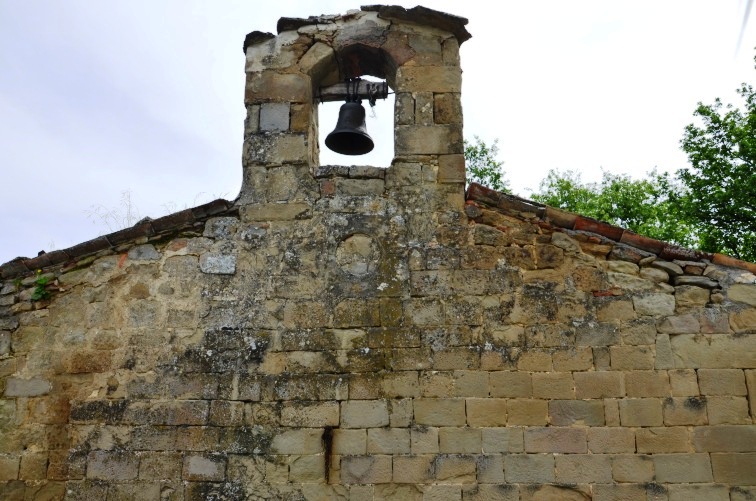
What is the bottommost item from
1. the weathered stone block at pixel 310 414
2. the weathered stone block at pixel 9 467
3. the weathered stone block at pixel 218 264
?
the weathered stone block at pixel 9 467

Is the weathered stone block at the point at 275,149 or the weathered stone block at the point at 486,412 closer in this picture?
the weathered stone block at the point at 486,412

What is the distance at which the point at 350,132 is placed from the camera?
258 inches

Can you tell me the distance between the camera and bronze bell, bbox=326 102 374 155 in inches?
259

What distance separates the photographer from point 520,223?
18.7 feet

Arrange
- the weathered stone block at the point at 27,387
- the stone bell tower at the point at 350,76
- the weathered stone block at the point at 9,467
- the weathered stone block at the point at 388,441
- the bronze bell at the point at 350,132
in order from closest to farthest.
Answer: the weathered stone block at the point at 388,441, the weathered stone block at the point at 9,467, the weathered stone block at the point at 27,387, the stone bell tower at the point at 350,76, the bronze bell at the point at 350,132

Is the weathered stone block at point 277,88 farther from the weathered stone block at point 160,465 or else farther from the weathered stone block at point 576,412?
the weathered stone block at point 576,412

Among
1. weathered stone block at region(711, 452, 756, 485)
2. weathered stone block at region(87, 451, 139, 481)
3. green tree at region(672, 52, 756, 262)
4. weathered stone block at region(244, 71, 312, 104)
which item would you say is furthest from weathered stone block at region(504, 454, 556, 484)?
green tree at region(672, 52, 756, 262)

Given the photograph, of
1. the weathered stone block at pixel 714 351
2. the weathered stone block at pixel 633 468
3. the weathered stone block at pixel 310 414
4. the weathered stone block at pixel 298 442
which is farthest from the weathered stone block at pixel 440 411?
the weathered stone block at pixel 714 351

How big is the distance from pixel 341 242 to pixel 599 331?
7.28 feet

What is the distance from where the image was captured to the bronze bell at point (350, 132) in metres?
6.57

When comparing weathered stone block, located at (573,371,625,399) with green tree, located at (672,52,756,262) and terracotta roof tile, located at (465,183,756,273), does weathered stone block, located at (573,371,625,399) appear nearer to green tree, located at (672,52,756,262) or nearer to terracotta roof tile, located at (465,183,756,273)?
terracotta roof tile, located at (465,183,756,273)

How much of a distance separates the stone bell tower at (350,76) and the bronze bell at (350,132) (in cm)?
25

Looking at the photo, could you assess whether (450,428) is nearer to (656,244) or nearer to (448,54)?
(656,244)

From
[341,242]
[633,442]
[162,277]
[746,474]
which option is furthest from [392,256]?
[746,474]
